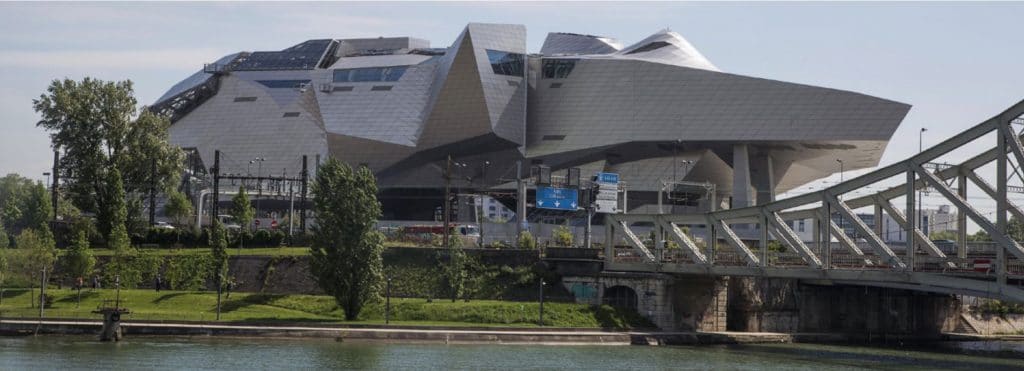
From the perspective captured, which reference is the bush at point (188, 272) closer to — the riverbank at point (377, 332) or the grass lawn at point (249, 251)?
the grass lawn at point (249, 251)

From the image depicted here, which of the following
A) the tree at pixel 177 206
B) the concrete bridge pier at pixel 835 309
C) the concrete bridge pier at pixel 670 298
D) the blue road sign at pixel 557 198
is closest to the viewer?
the concrete bridge pier at pixel 670 298

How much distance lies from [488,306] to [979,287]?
95.4 feet

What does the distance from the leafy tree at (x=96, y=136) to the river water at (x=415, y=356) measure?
48063 mm

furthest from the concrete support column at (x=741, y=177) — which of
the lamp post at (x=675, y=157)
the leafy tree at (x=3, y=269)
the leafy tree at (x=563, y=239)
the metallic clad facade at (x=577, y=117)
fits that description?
the leafy tree at (x=3, y=269)

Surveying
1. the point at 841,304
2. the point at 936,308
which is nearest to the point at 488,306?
the point at 841,304

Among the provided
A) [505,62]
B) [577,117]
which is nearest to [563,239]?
[577,117]

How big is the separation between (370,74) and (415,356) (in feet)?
→ 326

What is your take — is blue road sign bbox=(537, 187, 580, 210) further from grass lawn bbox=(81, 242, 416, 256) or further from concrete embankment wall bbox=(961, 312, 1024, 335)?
concrete embankment wall bbox=(961, 312, 1024, 335)

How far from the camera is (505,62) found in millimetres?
158625

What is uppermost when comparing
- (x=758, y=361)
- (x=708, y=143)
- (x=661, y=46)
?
(x=661, y=46)

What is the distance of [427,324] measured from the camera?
275ft

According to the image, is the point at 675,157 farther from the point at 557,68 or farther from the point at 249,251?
the point at 249,251

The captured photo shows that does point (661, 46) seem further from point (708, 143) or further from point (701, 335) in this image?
point (701, 335)

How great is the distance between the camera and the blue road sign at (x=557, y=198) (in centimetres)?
11612
